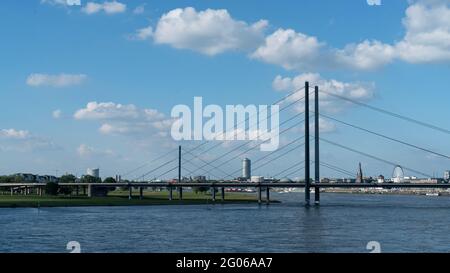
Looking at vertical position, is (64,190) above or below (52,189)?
below

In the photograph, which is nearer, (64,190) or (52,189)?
(52,189)

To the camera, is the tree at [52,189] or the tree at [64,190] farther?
the tree at [64,190]

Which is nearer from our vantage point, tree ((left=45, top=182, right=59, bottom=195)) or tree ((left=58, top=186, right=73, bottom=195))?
tree ((left=45, top=182, right=59, bottom=195))
